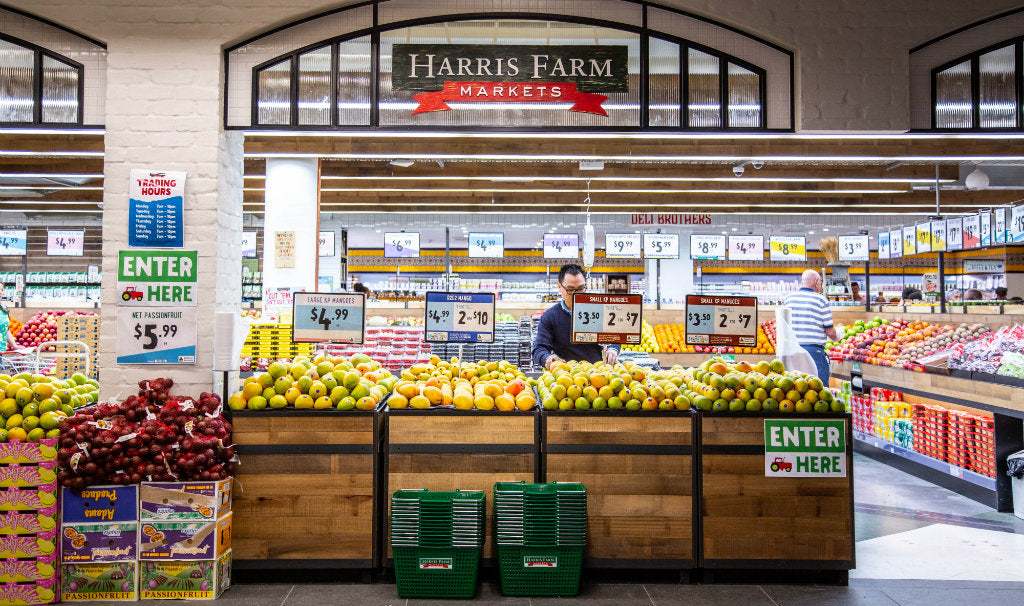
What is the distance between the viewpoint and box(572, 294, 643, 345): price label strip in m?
4.95

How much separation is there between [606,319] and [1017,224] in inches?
200

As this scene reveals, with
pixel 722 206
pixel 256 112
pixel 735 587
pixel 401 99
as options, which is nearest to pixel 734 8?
pixel 401 99

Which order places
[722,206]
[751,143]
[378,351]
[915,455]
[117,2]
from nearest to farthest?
[117,2]
[915,455]
[751,143]
[378,351]
[722,206]

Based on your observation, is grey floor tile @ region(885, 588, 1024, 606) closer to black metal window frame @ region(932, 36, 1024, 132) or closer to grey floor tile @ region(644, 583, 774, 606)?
grey floor tile @ region(644, 583, 774, 606)

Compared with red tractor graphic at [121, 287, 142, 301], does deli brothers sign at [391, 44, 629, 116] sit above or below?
above

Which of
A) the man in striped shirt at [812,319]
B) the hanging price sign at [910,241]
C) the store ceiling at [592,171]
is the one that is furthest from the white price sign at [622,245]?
the man in striped shirt at [812,319]

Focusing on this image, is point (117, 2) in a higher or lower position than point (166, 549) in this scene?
higher

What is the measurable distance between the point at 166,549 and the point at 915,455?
6696 millimetres

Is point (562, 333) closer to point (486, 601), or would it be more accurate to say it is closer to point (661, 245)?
point (486, 601)

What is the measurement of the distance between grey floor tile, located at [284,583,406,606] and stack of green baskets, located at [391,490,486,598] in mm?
166

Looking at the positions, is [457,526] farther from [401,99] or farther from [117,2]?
[117,2]

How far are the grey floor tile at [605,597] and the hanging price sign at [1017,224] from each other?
593cm

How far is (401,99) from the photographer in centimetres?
446

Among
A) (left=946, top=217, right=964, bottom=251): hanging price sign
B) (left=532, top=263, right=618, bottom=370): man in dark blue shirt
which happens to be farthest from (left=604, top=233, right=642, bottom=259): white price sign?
(left=532, top=263, right=618, bottom=370): man in dark blue shirt
